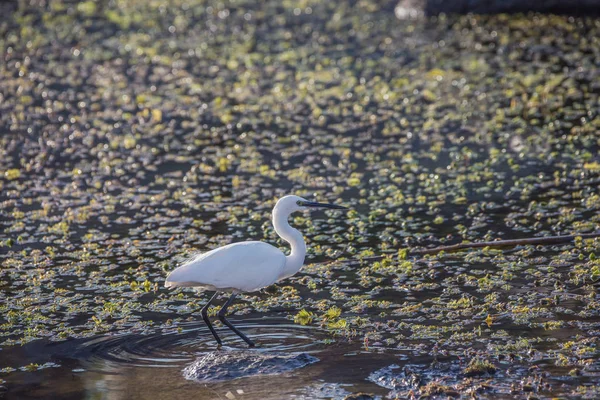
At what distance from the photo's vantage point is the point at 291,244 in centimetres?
876

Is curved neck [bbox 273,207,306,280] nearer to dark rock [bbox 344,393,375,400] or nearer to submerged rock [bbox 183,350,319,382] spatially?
submerged rock [bbox 183,350,319,382]

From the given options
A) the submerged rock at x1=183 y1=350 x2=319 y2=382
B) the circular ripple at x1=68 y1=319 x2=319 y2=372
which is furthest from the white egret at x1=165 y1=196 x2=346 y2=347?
the submerged rock at x1=183 y1=350 x2=319 y2=382

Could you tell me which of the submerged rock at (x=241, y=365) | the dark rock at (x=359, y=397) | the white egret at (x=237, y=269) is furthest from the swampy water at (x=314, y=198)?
the white egret at (x=237, y=269)

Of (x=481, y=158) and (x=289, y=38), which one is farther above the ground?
(x=289, y=38)

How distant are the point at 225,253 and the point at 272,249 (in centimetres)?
44

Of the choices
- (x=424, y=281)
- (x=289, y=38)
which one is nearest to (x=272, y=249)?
(x=424, y=281)

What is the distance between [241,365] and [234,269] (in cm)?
92

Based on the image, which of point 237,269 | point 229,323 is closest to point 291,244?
point 237,269

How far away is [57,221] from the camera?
12.0 m

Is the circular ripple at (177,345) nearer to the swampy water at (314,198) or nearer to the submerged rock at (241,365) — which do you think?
the swampy water at (314,198)

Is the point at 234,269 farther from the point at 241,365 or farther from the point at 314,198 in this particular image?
the point at 314,198

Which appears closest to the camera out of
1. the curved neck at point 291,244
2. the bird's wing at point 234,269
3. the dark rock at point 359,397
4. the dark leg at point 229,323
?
the dark rock at point 359,397

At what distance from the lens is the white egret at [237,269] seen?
8.28 m

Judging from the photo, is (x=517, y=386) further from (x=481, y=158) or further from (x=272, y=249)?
(x=481, y=158)
